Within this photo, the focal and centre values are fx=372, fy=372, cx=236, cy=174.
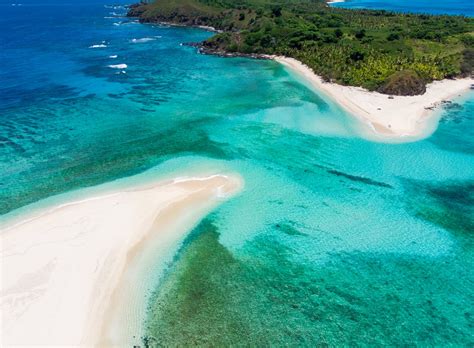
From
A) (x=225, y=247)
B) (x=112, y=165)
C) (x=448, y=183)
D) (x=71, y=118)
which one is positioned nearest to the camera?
(x=225, y=247)

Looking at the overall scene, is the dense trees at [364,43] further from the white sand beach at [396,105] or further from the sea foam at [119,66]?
the sea foam at [119,66]

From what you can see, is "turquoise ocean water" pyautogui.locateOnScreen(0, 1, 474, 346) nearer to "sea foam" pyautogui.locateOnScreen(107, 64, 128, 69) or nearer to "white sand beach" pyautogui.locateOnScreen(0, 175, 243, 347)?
"white sand beach" pyautogui.locateOnScreen(0, 175, 243, 347)

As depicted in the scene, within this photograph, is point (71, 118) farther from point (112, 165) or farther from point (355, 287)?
point (355, 287)

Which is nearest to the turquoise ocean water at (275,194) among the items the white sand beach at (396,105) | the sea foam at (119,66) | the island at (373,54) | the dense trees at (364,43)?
the white sand beach at (396,105)

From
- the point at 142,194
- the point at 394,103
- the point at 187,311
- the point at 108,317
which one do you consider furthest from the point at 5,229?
the point at 394,103

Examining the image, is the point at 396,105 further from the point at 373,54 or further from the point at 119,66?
the point at 119,66

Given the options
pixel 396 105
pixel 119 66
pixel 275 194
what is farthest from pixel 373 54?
pixel 119 66
